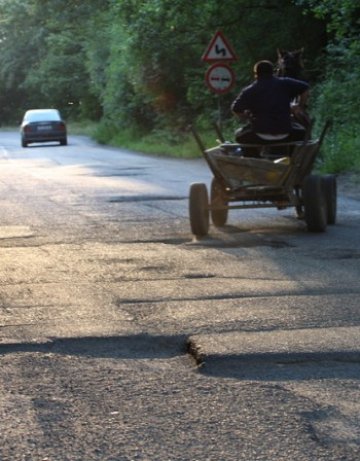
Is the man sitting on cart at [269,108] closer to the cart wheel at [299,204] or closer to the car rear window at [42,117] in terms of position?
the cart wheel at [299,204]

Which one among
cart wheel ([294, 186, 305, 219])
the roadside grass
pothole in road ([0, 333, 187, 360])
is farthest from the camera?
the roadside grass

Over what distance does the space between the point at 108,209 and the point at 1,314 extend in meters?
6.97

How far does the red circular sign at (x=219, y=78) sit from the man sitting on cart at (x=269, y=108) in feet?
41.0

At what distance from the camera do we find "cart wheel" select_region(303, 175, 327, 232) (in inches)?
407

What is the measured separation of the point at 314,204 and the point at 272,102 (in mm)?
1206

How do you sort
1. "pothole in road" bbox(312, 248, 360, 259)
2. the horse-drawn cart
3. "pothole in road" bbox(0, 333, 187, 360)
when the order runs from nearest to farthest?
"pothole in road" bbox(0, 333, 187, 360) → "pothole in road" bbox(312, 248, 360, 259) → the horse-drawn cart

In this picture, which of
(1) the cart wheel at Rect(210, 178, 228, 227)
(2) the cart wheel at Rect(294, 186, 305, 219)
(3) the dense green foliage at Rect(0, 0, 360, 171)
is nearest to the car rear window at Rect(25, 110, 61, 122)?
(3) the dense green foliage at Rect(0, 0, 360, 171)

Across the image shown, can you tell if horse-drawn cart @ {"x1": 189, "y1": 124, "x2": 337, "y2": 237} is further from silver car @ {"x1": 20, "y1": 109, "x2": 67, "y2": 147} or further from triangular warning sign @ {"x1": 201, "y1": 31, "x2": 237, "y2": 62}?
silver car @ {"x1": 20, "y1": 109, "x2": 67, "y2": 147}

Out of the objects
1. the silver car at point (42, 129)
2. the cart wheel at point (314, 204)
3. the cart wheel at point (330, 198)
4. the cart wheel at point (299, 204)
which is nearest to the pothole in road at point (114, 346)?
the cart wheel at point (314, 204)

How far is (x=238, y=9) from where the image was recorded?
97.7 feet

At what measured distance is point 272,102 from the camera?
1070cm

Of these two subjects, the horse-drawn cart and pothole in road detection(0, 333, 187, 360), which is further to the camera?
the horse-drawn cart

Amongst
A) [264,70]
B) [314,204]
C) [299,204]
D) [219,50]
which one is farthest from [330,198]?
[219,50]

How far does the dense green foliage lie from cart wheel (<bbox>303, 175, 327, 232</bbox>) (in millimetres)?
8885
